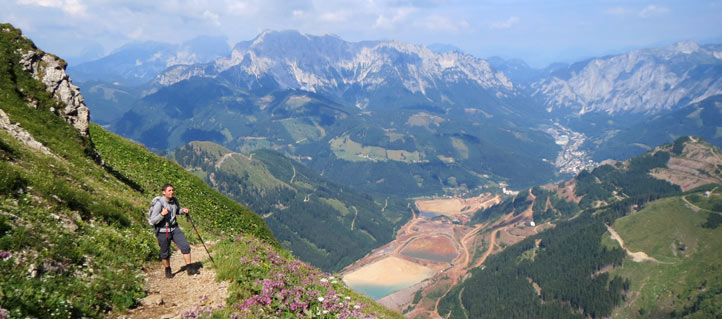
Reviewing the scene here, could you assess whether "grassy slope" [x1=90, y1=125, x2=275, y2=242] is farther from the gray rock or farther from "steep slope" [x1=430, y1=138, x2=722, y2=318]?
"steep slope" [x1=430, y1=138, x2=722, y2=318]

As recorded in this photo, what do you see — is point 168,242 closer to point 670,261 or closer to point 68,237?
point 68,237

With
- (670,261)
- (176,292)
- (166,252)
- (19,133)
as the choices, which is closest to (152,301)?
(176,292)

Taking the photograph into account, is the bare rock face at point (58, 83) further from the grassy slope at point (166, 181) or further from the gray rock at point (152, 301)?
the gray rock at point (152, 301)

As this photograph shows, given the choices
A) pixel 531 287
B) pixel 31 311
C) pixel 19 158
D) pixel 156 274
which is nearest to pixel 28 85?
pixel 19 158

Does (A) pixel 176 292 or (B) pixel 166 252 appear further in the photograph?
(B) pixel 166 252

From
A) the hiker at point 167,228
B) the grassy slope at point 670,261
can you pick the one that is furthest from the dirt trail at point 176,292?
the grassy slope at point 670,261
